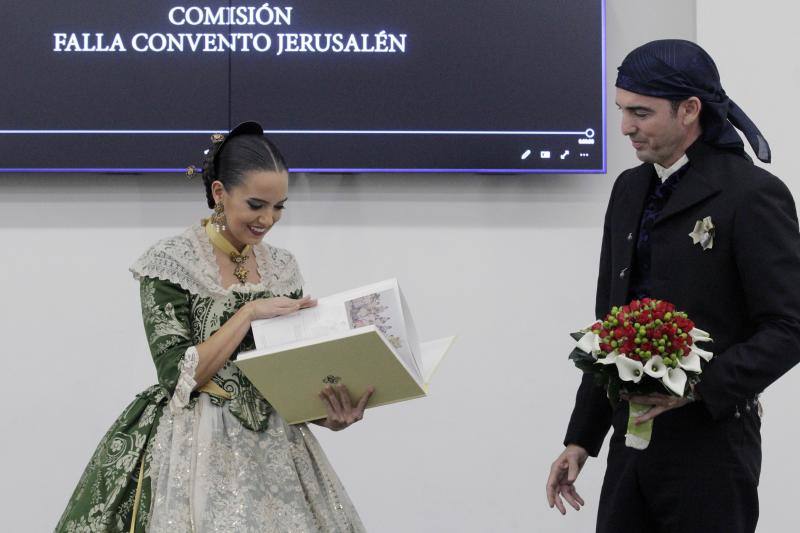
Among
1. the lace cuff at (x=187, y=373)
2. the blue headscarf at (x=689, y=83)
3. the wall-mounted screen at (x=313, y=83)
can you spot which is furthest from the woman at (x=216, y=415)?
the wall-mounted screen at (x=313, y=83)

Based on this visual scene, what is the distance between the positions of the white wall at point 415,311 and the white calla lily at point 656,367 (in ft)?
6.37

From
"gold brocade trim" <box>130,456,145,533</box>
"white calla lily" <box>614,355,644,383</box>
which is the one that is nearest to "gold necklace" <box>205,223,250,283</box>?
"gold brocade trim" <box>130,456,145,533</box>

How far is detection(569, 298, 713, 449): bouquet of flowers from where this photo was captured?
190cm

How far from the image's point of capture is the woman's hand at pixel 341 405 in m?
2.34

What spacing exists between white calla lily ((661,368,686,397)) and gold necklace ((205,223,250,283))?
0.99 meters

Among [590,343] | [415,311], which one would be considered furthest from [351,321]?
[415,311]

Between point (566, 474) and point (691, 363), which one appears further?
point (566, 474)

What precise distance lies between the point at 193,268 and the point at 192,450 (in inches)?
15.4

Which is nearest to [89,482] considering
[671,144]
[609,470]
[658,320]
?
[609,470]

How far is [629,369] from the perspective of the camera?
6.33ft

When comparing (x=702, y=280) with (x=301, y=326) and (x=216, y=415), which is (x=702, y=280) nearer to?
(x=301, y=326)

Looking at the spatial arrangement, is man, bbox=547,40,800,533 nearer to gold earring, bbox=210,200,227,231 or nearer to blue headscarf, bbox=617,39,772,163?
blue headscarf, bbox=617,39,772,163

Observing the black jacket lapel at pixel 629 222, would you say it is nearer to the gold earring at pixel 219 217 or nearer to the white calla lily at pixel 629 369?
the white calla lily at pixel 629 369

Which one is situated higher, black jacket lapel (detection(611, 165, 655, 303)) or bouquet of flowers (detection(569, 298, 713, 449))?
black jacket lapel (detection(611, 165, 655, 303))
